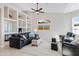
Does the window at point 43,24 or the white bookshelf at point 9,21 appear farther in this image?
the window at point 43,24

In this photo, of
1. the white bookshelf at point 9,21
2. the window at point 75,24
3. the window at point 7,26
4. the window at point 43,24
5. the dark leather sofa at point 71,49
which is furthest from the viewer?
the window at point 43,24

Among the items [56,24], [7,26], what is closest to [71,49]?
[7,26]

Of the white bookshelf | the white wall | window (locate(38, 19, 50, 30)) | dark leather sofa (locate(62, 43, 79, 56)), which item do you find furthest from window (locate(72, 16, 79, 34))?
dark leather sofa (locate(62, 43, 79, 56))

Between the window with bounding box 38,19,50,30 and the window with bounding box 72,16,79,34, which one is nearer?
the window with bounding box 72,16,79,34

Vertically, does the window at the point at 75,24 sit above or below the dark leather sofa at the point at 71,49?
above

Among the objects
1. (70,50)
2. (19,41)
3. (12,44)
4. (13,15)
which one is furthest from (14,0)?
(13,15)

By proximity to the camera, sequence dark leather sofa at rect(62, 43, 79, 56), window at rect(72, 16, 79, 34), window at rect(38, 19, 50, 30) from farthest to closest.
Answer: window at rect(38, 19, 50, 30)
window at rect(72, 16, 79, 34)
dark leather sofa at rect(62, 43, 79, 56)

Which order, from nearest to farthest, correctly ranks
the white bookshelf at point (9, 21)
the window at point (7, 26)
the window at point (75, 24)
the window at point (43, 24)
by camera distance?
1. the white bookshelf at point (9, 21)
2. the window at point (7, 26)
3. the window at point (75, 24)
4. the window at point (43, 24)

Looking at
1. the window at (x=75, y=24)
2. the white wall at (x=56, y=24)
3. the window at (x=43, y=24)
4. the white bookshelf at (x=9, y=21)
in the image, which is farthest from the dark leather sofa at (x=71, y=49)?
the window at (x=43, y=24)

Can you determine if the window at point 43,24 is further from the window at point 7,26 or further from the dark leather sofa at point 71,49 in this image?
the dark leather sofa at point 71,49

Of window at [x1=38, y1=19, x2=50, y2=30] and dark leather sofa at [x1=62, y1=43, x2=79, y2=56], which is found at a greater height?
window at [x1=38, y1=19, x2=50, y2=30]

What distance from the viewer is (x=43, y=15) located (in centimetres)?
989

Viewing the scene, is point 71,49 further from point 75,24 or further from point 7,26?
point 75,24

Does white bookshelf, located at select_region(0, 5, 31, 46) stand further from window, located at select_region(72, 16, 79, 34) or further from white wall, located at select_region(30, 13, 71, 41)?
window, located at select_region(72, 16, 79, 34)
